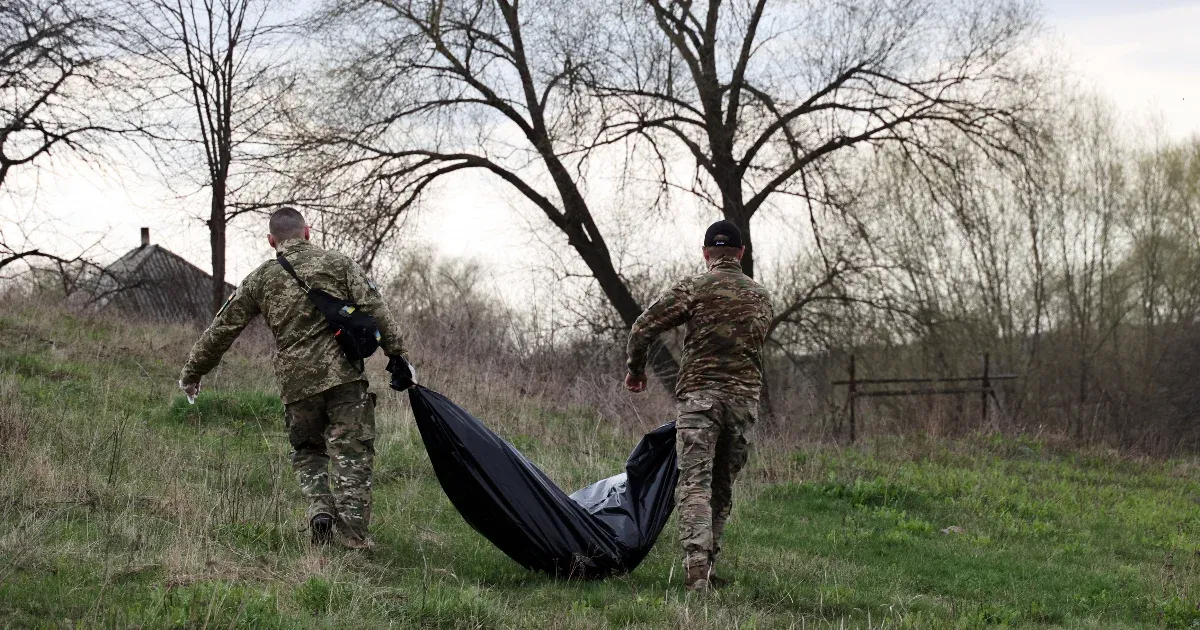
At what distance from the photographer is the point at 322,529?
5406 mm

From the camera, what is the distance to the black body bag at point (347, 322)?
545cm

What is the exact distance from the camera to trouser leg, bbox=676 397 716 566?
17.4 feet

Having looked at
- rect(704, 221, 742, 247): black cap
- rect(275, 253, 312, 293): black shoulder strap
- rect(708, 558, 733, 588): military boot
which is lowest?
rect(708, 558, 733, 588): military boot

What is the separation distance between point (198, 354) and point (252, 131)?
484 inches

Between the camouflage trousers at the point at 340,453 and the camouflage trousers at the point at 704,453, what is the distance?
171 centimetres

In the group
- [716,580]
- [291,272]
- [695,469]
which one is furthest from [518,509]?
[291,272]

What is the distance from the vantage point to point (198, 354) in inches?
219

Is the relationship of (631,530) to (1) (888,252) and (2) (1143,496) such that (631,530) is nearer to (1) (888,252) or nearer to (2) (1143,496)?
(2) (1143,496)

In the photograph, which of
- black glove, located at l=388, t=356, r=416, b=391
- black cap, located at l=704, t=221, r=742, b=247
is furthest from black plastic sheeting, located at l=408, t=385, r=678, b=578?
black cap, located at l=704, t=221, r=742, b=247

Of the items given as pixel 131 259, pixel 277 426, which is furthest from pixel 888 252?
pixel 131 259

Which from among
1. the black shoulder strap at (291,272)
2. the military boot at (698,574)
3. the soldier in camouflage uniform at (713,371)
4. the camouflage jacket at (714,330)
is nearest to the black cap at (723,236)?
the soldier in camouflage uniform at (713,371)

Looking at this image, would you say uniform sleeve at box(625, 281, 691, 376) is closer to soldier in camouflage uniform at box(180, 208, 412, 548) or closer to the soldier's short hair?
soldier in camouflage uniform at box(180, 208, 412, 548)

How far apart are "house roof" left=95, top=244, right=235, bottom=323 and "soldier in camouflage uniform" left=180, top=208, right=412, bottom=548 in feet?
37.8

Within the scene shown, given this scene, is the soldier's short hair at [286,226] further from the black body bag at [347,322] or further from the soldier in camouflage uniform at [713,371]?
the soldier in camouflage uniform at [713,371]
